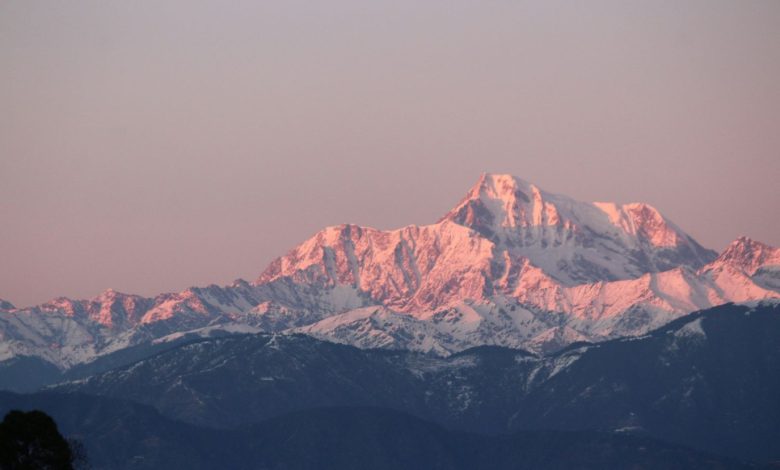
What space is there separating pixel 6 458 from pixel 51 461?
3884 mm

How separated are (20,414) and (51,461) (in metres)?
5.86

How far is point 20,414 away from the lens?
18175 centimetres

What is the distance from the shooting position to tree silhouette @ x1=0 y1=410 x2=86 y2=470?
17775 centimetres

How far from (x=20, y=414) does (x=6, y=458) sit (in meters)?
5.88

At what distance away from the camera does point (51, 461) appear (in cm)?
17850

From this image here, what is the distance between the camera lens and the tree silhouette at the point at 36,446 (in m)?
178

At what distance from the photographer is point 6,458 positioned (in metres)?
177

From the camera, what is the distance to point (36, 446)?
179250 millimetres
